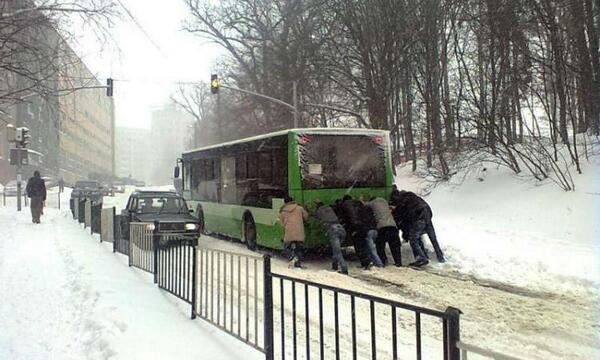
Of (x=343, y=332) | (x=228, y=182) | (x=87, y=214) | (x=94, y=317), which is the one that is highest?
(x=228, y=182)

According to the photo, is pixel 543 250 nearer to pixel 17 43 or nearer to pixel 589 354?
pixel 589 354

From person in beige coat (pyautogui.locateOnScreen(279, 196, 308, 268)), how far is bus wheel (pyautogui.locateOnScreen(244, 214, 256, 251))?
8.89 feet

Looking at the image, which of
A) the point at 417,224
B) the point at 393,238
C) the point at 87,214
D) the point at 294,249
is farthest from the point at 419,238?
the point at 87,214

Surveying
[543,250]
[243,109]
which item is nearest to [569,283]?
[543,250]

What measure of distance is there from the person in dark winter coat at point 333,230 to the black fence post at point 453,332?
8.07 metres

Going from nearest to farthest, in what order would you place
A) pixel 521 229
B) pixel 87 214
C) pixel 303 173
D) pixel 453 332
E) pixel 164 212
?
pixel 453 332, pixel 303 173, pixel 521 229, pixel 164 212, pixel 87 214

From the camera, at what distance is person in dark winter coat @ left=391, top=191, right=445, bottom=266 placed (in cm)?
1151

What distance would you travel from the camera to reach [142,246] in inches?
384

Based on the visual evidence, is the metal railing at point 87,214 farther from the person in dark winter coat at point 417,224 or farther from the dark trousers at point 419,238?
the dark trousers at point 419,238

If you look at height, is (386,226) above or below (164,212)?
below

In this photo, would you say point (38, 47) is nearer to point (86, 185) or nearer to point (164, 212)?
point (164, 212)

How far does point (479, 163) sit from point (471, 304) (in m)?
12.4

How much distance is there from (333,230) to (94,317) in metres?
5.78

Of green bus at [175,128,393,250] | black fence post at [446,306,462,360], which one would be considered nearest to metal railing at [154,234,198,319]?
black fence post at [446,306,462,360]
